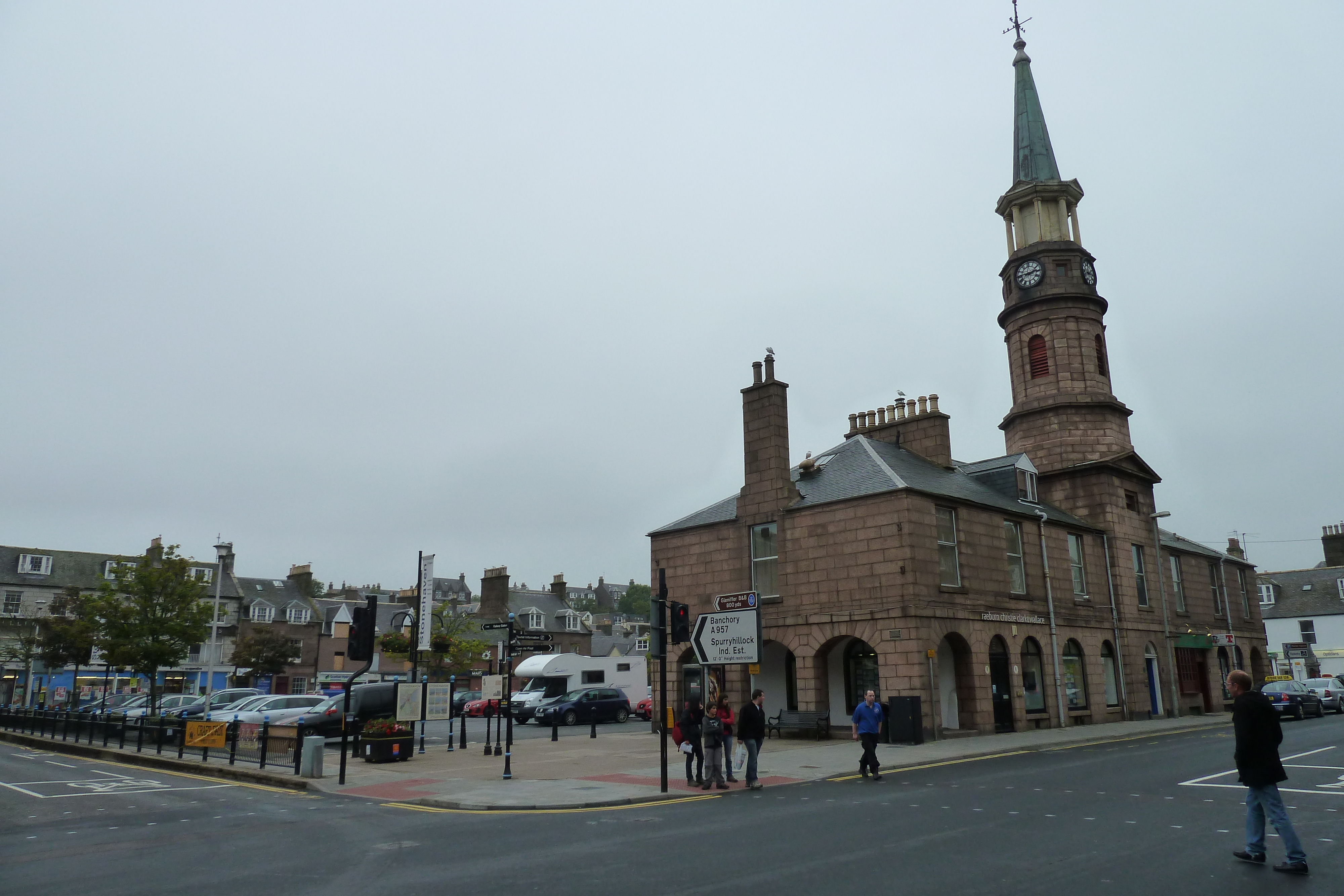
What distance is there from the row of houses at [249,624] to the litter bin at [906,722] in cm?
3426

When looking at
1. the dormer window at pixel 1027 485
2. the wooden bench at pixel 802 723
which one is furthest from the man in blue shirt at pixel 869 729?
the dormer window at pixel 1027 485

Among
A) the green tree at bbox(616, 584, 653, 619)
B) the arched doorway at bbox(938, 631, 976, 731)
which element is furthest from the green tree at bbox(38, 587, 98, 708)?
the green tree at bbox(616, 584, 653, 619)

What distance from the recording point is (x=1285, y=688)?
34125 mm

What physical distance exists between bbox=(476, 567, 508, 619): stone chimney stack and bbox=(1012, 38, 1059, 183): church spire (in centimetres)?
4230

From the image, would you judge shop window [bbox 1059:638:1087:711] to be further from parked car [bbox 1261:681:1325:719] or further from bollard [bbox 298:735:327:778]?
bollard [bbox 298:735:327:778]

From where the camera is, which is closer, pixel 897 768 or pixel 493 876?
pixel 493 876

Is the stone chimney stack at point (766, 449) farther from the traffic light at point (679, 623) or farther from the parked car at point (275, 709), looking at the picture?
the parked car at point (275, 709)

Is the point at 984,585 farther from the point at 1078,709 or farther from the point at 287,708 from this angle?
the point at 287,708

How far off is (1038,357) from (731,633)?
90.7 ft

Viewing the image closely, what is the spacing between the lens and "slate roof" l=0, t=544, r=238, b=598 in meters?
Answer: 58.0

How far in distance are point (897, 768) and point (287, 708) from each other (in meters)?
20.0

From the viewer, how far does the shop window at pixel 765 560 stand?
91.1ft

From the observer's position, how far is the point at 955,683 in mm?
26156

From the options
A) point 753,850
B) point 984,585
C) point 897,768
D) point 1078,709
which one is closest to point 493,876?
point 753,850
